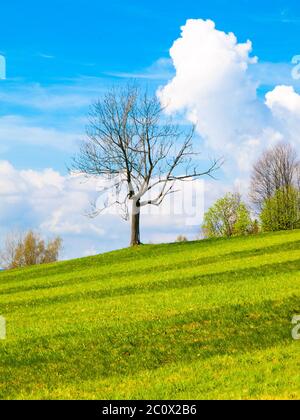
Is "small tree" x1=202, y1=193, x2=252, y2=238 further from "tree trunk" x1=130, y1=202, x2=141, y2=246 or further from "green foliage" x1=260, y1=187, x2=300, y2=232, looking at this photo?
"tree trunk" x1=130, y1=202, x2=141, y2=246

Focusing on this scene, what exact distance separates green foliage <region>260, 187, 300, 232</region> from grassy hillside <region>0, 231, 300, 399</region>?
49.4m

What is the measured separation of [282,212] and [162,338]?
66547 mm

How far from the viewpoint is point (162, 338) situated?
58.8 ft

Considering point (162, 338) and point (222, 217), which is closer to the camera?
point (162, 338)

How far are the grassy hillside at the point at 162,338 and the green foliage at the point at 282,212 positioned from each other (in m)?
49.4

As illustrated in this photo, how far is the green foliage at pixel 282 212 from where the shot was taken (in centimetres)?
8138

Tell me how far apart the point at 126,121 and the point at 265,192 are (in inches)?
1396

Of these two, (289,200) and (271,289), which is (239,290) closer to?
(271,289)
